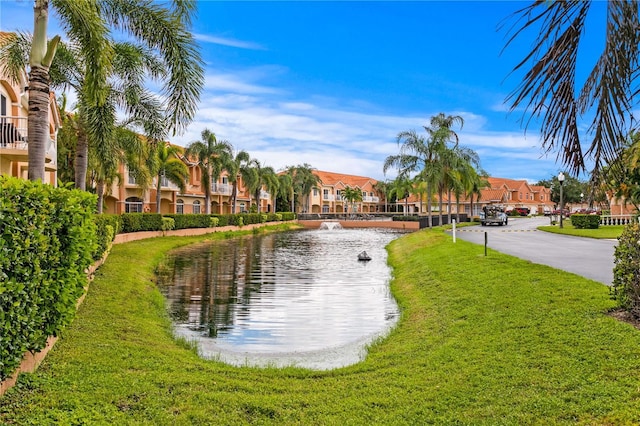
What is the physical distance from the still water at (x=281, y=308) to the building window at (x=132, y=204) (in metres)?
25.6

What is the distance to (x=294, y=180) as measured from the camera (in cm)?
7644

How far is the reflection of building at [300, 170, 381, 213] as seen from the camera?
296 ft

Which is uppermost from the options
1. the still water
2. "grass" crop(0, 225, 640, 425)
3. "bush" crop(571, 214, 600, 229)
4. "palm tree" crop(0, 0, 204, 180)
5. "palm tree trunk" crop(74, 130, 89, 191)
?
"palm tree" crop(0, 0, 204, 180)

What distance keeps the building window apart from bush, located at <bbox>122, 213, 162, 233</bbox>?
15.2 metres

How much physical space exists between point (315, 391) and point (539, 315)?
4263 mm

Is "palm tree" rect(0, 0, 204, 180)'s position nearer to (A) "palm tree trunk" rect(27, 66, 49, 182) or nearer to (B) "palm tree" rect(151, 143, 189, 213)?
(A) "palm tree trunk" rect(27, 66, 49, 182)

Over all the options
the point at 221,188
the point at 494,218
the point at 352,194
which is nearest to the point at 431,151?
the point at 494,218

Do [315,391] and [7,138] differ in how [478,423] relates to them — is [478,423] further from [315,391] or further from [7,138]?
[7,138]

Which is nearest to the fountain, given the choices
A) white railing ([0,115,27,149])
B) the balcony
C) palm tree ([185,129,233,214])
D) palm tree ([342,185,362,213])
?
palm tree ([185,129,233,214])

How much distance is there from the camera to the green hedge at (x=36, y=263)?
4.87 m

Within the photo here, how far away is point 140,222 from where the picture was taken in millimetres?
30500

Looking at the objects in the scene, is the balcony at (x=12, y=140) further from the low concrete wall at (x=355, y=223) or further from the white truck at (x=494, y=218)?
the low concrete wall at (x=355, y=223)

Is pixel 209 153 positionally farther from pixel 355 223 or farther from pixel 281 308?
pixel 281 308

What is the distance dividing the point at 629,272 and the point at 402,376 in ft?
12.0
